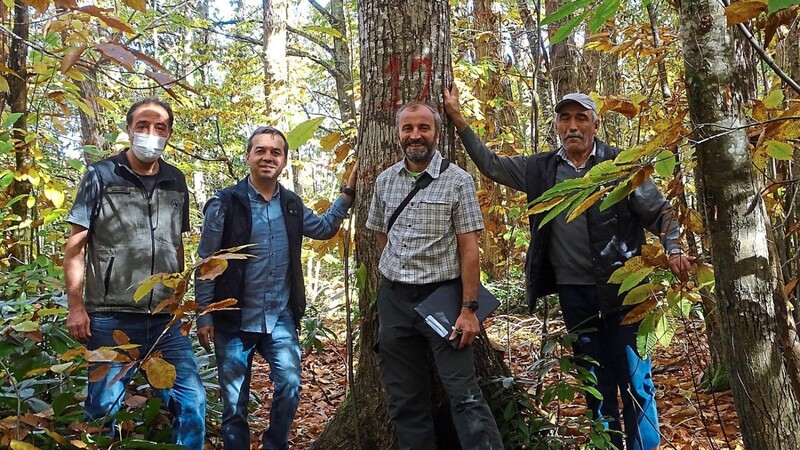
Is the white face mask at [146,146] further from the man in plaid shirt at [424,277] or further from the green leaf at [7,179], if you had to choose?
the green leaf at [7,179]

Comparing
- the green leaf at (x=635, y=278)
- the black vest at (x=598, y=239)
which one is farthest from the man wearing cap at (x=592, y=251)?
the green leaf at (x=635, y=278)

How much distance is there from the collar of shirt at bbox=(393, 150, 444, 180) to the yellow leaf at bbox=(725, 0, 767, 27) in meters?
1.83

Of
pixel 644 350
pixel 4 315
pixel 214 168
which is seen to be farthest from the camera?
pixel 214 168

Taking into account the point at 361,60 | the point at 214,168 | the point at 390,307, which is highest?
the point at 214,168

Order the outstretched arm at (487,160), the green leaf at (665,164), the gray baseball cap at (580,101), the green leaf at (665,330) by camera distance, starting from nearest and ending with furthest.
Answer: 1. the green leaf at (665,164)
2. the green leaf at (665,330)
3. the gray baseball cap at (580,101)
4. the outstretched arm at (487,160)

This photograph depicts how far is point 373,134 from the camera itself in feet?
11.1

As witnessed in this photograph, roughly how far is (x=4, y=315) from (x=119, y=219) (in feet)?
5.84

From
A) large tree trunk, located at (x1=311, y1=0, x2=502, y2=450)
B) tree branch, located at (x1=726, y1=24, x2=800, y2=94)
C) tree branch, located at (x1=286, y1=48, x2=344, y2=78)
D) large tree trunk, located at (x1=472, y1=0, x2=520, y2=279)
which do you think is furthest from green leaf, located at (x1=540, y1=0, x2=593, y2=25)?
tree branch, located at (x1=286, y1=48, x2=344, y2=78)

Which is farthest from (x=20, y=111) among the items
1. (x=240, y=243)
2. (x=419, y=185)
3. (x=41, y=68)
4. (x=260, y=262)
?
(x=419, y=185)

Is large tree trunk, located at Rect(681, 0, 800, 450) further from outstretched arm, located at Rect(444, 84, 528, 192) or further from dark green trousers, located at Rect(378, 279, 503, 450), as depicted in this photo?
outstretched arm, located at Rect(444, 84, 528, 192)

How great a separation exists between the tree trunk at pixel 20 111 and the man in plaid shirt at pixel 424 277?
2894 millimetres

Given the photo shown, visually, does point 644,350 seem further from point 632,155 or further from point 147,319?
point 147,319

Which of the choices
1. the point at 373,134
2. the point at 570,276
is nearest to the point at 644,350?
the point at 570,276

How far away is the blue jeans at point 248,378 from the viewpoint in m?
3.32
